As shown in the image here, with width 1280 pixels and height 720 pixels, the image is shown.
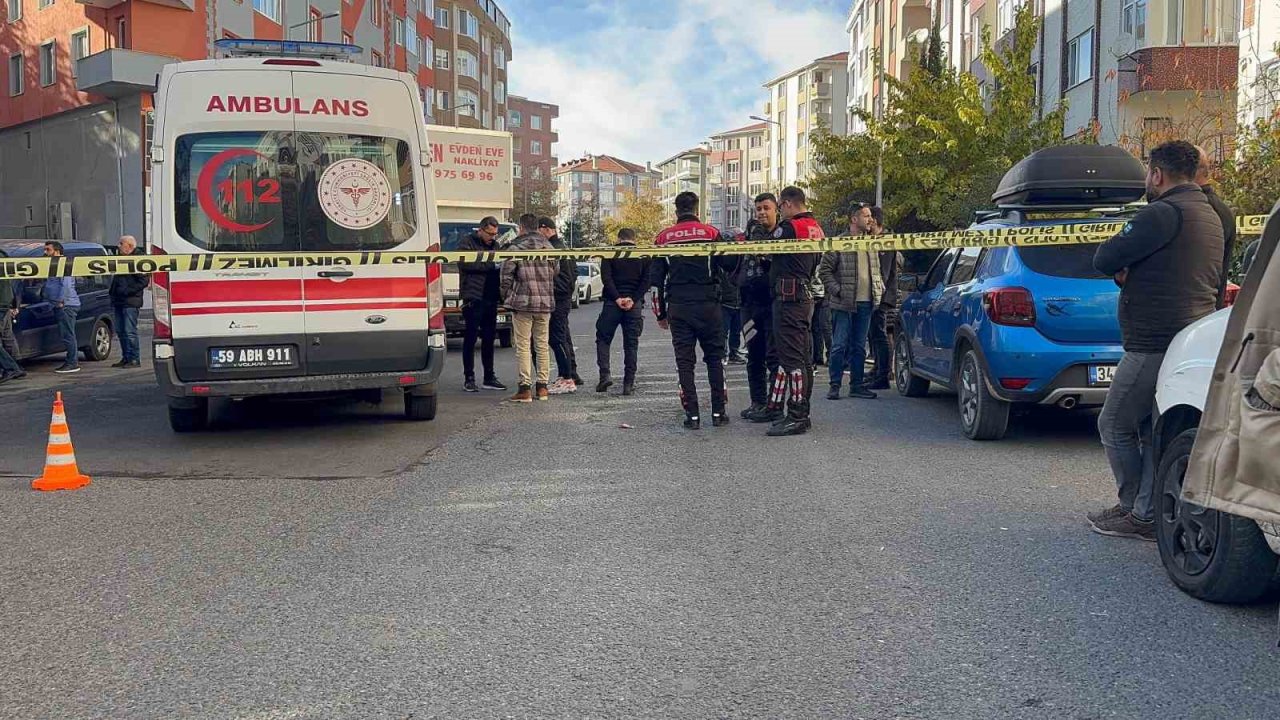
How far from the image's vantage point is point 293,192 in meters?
8.60

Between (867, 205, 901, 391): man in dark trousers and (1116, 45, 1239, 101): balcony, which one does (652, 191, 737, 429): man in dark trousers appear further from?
(1116, 45, 1239, 101): balcony

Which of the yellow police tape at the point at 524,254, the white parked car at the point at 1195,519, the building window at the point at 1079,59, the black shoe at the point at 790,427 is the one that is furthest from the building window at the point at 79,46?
the white parked car at the point at 1195,519

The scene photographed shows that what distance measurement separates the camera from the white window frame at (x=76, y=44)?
34125 millimetres

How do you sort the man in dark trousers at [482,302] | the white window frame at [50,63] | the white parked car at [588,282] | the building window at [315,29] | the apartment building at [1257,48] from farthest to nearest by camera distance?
the building window at [315,29] < the white parked car at [588,282] < the white window frame at [50,63] < the apartment building at [1257,48] < the man in dark trousers at [482,302]

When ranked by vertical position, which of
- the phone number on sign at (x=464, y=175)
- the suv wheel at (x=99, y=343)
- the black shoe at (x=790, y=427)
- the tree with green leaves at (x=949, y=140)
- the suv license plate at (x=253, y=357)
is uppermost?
the tree with green leaves at (x=949, y=140)

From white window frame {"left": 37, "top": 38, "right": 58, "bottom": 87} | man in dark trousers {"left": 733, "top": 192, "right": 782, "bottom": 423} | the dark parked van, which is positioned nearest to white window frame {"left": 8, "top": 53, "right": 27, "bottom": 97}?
white window frame {"left": 37, "top": 38, "right": 58, "bottom": 87}

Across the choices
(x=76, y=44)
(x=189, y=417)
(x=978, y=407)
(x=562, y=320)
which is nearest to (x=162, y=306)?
(x=189, y=417)

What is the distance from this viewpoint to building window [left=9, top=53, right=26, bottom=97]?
3762 cm

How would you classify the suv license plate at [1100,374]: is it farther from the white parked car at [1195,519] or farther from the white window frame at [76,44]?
the white window frame at [76,44]

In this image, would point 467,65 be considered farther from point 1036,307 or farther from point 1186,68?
point 1036,307

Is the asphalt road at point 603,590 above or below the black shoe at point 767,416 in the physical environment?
below

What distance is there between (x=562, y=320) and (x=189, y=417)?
4149 mm

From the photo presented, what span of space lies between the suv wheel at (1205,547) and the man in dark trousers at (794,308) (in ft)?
13.3

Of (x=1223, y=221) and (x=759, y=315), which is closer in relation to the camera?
(x=1223, y=221)
